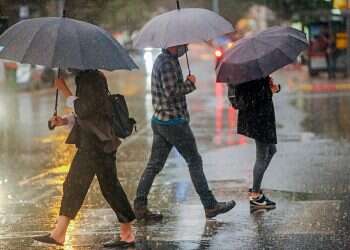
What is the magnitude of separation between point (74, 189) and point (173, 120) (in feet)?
4.13

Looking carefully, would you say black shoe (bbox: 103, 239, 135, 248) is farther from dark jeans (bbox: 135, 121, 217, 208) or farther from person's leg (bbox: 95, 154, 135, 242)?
dark jeans (bbox: 135, 121, 217, 208)

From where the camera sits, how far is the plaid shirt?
7465 mm

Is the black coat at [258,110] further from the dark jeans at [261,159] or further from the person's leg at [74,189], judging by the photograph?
the person's leg at [74,189]

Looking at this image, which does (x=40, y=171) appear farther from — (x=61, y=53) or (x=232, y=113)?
(x=232, y=113)

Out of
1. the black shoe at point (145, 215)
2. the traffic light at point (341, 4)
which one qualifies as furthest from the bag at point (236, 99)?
the traffic light at point (341, 4)

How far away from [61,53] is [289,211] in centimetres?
293

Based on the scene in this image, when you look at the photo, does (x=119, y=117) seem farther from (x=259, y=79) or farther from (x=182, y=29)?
(x=259, y=79)

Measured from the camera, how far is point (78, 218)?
790 cm

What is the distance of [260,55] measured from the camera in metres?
7.83

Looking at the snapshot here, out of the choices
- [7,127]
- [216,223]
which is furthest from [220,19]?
[7,127]

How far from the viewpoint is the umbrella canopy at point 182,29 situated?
24.5ft

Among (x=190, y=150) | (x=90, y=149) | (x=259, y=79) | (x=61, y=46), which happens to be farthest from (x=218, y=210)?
(x=61, y=46)

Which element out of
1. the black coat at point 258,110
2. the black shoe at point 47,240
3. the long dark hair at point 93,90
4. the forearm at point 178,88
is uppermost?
the long dark hair at point 93,90

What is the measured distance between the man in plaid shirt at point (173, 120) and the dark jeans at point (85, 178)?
3.04 feet
